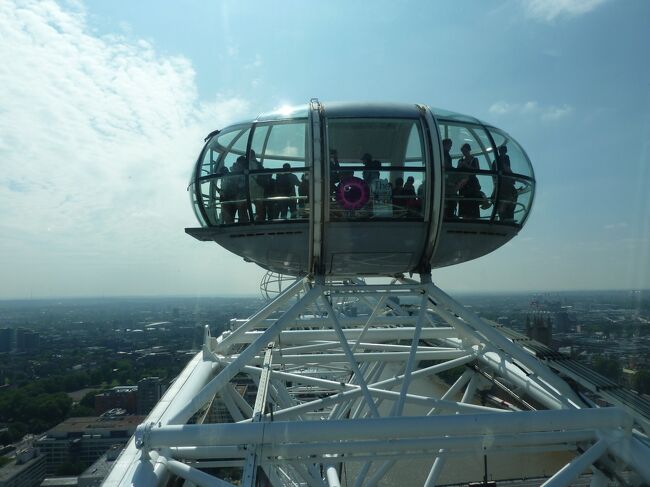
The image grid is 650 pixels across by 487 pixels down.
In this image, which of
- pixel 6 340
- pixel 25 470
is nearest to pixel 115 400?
pixel 25 470

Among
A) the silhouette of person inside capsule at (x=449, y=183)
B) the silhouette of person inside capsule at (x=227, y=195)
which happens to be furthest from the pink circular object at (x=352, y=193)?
the silhouette of person inside capsule at (x=227, y=195)

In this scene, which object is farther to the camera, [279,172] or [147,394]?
[147,394]

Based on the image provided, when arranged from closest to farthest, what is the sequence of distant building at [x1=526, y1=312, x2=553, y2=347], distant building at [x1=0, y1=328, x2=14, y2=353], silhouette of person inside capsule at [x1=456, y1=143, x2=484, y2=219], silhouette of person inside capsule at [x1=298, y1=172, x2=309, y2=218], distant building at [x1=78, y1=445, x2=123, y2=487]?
silhouette of person inside capsule at [x1=298, y1=172, x2=309, y2=218]
silhouette of person inside capsule at [x1=456, y1=143, x2=484, y2=219]
distant building at [x1=526, y1=312, x2=553, y2=347]
distant building at [x1=78, y1=445, x2=123, y2=487]
distant building at [x1=0, y1=328, x2=14, y2=353]

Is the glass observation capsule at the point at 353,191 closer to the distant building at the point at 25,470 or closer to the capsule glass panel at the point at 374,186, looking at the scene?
the capsule glass panel at the point at 374,186

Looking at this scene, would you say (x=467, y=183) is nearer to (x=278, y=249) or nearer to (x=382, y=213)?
(x=382, y=213)

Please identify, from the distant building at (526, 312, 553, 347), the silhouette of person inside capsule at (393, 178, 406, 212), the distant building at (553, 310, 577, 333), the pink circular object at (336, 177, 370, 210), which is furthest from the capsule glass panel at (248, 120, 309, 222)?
the distant building at (553, 310, 577, 333)

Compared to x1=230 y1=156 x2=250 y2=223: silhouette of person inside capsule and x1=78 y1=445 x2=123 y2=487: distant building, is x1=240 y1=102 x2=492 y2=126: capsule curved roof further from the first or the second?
x1=78 y1=445 x2=123 y2=487: distant building

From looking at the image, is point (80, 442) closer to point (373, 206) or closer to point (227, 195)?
point (227, 195)
